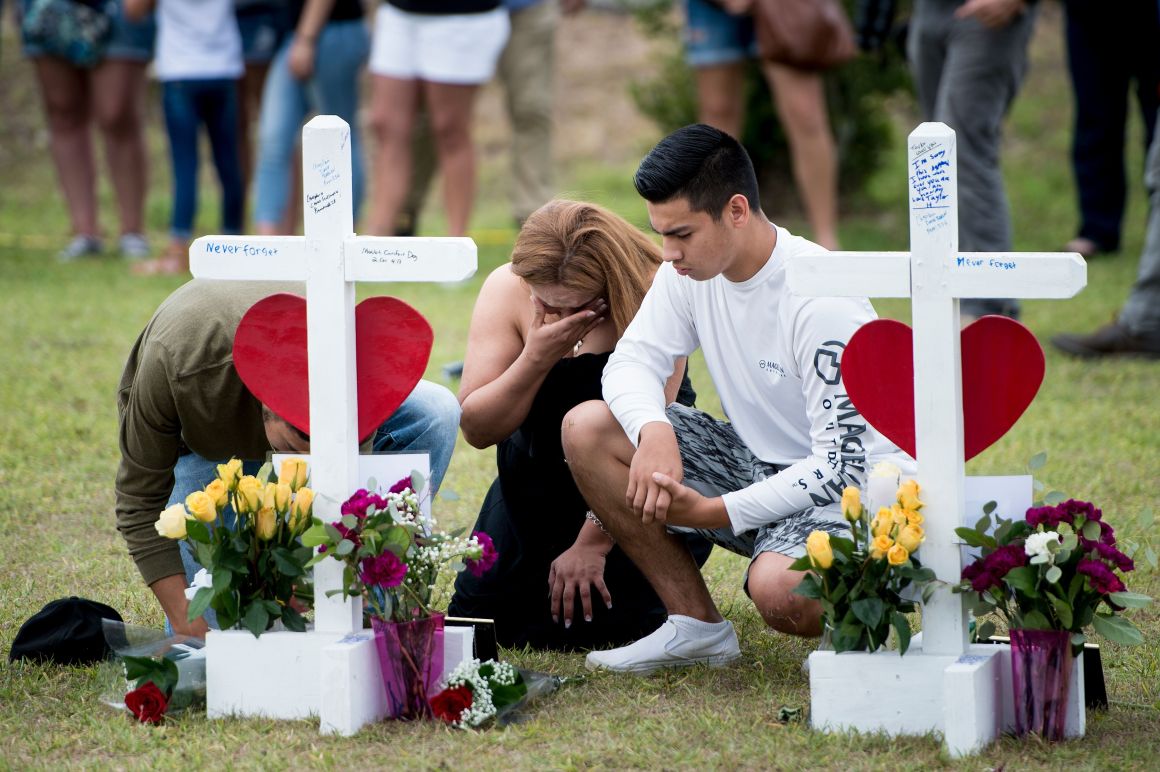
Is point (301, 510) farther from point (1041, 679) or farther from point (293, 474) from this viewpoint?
point (1041, 679)

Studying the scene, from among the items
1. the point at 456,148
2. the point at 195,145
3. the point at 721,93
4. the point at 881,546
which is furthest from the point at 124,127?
the point at 881,546

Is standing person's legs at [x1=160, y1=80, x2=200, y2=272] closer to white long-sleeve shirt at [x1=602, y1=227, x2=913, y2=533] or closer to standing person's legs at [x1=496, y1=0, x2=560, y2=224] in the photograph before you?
standing person's legs at [x1=496, y1=0, x2=560, y2=224]

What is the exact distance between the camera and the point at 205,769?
242 cm

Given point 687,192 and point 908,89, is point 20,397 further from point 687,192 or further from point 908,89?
point 908,89

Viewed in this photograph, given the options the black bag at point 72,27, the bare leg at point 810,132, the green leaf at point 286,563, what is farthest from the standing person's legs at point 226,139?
the green leaf at point 286,563

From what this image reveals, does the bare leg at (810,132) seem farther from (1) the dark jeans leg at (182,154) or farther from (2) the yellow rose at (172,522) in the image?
(2) the yellow rose at (172,522)

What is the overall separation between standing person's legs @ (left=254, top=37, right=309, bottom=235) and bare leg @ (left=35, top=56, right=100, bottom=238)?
132cm

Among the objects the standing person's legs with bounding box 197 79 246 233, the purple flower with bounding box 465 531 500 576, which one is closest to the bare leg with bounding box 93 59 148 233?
the standing person's legs with bounding box 197 79 246 233

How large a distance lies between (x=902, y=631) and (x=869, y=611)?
6cm

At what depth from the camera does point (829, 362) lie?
8.96 feet

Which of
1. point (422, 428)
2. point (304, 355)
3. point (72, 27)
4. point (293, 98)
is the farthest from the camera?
point (72, 27)

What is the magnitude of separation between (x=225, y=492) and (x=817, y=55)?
4753 millimetres

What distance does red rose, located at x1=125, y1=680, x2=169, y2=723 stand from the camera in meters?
2.63

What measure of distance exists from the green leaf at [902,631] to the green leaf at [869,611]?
28 millimetres
